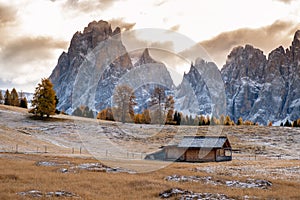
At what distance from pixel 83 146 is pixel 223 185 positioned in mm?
43327

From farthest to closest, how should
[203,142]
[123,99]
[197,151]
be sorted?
[123,99]
[203,142]
[197,151]

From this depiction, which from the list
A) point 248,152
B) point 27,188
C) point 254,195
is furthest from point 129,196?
point 248,152

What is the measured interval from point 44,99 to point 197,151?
4671cm

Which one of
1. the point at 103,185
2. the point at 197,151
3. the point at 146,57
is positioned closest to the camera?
the point at 103,185

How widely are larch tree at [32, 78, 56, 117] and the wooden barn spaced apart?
4053 centimetres

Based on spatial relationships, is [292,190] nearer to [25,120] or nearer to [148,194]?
[148,194]

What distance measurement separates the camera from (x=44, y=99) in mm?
91938

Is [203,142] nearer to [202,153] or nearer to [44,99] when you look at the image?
[202,153]

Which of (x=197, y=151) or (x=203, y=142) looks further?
(x=203, y=142)

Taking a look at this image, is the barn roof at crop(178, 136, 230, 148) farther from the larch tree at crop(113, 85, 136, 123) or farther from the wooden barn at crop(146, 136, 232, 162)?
the larch tree at crop(113, 85, 136, 123)

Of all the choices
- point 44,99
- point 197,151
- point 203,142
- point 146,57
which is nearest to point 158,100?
point 44,99

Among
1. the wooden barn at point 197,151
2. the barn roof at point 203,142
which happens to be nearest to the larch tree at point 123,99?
the barn roof at point 203,142

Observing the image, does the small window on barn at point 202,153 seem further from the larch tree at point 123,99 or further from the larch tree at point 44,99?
the larch tree at point 44,99

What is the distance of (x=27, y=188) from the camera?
24953 millimetres
